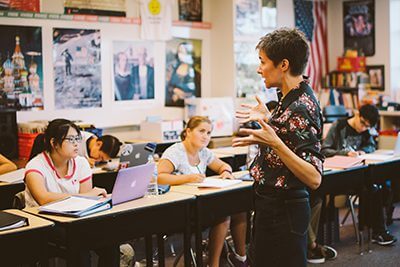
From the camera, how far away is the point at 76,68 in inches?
251

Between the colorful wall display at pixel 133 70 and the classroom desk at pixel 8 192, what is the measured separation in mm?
2431

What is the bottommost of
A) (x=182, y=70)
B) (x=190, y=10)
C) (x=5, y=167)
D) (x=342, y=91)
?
(x=5, y=167)

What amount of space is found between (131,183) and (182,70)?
155 inches

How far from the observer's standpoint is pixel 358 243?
5469 mm

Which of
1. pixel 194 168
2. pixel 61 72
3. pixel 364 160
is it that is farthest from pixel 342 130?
pixel 61 72

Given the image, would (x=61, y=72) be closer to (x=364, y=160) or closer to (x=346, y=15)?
(x=364, y=160)

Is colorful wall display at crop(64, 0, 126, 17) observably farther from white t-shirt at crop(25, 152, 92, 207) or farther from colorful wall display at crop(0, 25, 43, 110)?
white t-shirt at crop(25, 152, 92, 207)

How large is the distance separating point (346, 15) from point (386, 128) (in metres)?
1.81

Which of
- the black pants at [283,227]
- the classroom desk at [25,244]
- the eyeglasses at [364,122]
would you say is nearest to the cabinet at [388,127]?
the eyeglasses at [364,122]

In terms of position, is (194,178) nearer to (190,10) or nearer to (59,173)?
(59,173)

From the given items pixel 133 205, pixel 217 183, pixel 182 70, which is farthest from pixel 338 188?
pixel 182 70

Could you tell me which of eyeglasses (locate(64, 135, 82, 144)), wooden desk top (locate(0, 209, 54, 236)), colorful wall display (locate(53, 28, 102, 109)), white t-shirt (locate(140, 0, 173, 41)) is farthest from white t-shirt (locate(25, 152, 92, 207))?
white t-shirt (locate(140, 0, 173, 41))

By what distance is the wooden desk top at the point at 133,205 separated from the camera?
10.8 ft

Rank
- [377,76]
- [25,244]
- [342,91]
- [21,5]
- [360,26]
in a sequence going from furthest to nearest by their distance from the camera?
1. [342,91]
2. [360,26]
3. [377,76]
4. [21,5]
5. [25,244]
